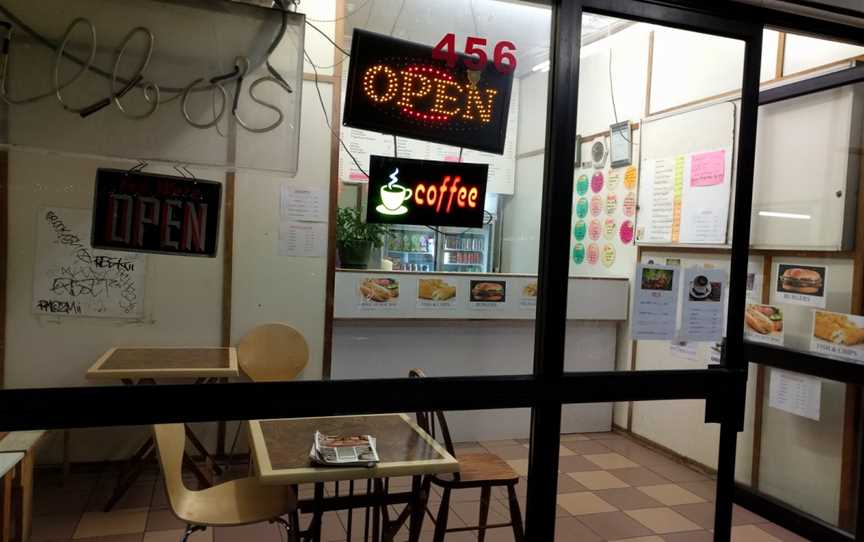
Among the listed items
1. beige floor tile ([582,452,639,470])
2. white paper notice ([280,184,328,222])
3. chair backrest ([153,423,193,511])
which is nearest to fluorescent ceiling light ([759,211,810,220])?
beige floor tile ([582,452,639,470])

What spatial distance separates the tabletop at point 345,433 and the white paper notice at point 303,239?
2.20 ft

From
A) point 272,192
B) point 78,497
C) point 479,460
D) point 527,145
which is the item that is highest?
point 527,145

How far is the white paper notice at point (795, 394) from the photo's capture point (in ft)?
10.5

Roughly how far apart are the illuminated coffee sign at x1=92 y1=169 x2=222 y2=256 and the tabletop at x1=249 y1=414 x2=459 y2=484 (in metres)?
0.71

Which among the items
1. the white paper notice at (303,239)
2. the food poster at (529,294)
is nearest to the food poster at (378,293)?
the white paper notice at (303,239)

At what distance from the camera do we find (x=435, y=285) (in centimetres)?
274

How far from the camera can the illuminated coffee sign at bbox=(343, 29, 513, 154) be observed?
1857 millimetres

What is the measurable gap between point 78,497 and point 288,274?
4.50 ft

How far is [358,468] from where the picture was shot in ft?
6.47

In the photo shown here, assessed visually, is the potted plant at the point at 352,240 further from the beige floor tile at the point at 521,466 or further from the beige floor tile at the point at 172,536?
the beige floor tile at the point at 172,536

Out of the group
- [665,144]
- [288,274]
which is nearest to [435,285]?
[288,274]

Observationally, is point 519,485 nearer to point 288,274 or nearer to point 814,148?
point 288,274

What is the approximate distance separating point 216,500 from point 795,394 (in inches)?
109

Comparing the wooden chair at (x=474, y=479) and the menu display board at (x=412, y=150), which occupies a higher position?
the menu display board at (x=412, y=150)
